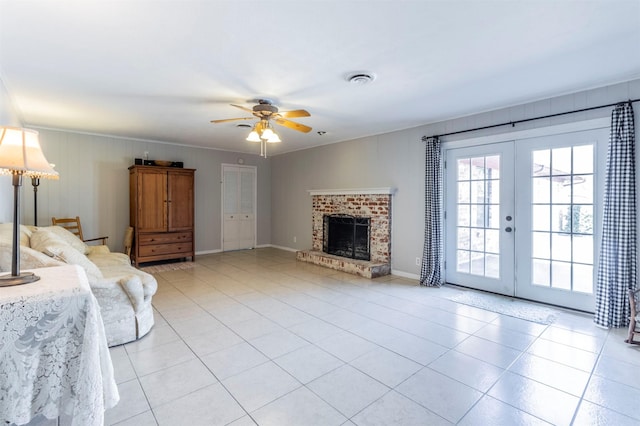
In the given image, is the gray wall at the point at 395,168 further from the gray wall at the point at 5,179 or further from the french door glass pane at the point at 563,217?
the gray wall at the point at 5,179

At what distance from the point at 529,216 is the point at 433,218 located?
1198 mm

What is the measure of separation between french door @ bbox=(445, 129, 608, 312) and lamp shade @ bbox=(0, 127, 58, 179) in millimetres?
4577

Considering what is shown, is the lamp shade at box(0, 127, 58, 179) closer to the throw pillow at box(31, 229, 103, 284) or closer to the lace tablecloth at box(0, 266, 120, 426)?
the lace tablecloth at box(0, 266, 120, 426)

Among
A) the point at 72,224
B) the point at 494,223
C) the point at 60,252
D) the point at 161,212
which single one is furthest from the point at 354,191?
the point at 72,224

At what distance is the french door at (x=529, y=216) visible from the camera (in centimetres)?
351

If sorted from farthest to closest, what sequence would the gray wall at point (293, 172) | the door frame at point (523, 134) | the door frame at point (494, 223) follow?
the door frame at point (494, 223)
the gray wall at point (293, 172)
the door frame at point (523, 134)

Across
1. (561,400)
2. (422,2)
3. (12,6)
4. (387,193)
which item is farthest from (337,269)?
(12,6)

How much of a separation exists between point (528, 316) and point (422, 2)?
3311 millimetres

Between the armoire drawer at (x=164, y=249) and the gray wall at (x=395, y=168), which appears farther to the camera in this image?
the armoire drawer at (x=164, y=249)

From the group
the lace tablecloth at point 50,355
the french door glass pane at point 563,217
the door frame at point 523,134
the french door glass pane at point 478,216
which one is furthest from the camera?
the french door glass pane at point 478,216

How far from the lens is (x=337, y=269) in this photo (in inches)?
224

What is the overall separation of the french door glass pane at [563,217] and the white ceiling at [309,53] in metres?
0.78

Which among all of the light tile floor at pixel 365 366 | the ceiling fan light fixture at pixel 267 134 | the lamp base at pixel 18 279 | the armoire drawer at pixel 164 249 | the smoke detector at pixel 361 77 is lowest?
the light tile floor at pixel 365 366

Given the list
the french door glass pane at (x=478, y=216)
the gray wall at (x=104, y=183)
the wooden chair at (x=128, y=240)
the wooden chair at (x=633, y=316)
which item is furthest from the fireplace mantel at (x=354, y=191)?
the wooden chair at (x=128, y=240)
